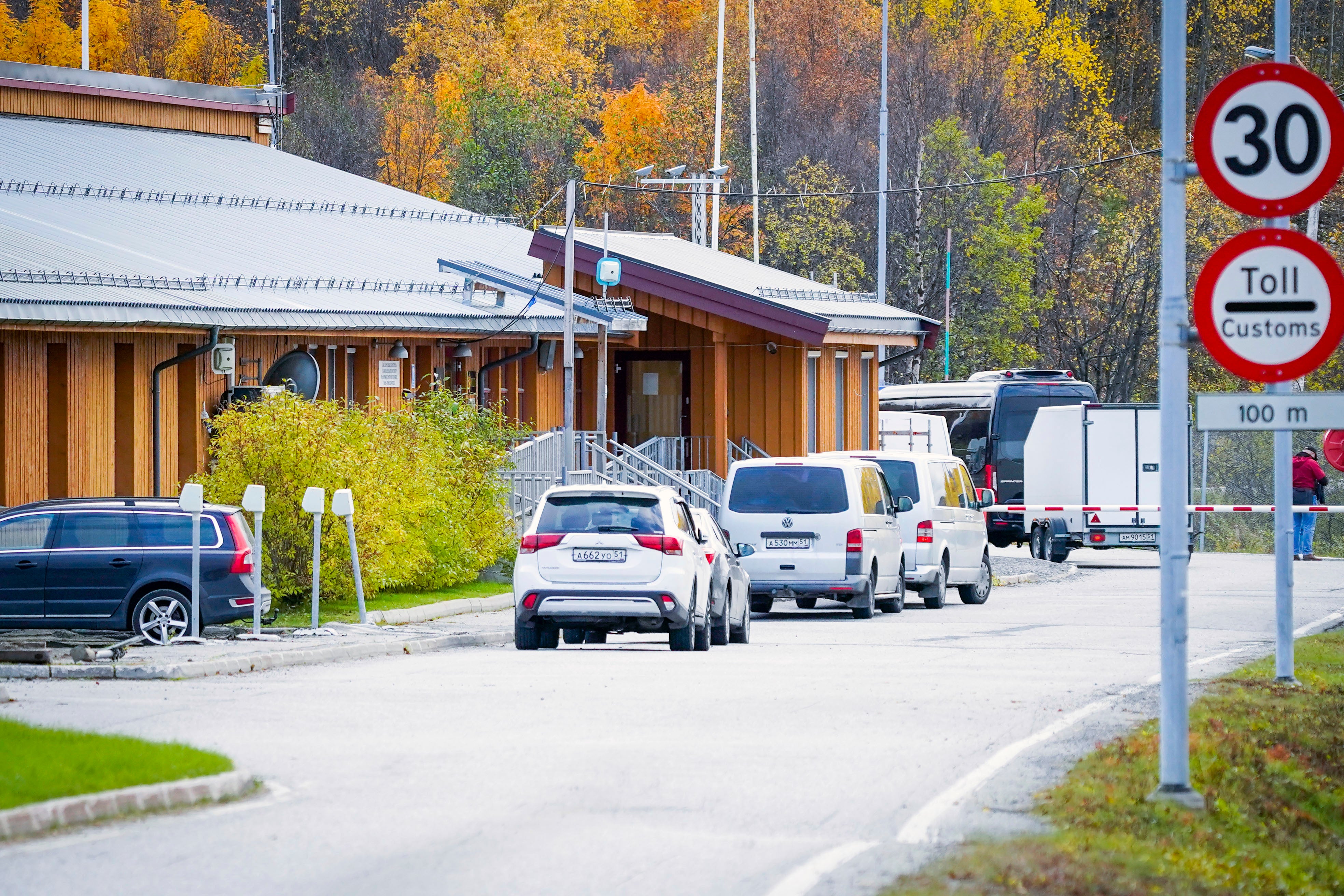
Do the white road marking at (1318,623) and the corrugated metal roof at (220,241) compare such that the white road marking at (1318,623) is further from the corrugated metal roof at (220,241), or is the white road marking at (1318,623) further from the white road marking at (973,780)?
the corrugated metal roof at (220,241)

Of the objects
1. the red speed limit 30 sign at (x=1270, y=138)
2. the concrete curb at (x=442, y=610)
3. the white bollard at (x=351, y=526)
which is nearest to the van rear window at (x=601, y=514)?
the white bollard at (x=351, y=526)

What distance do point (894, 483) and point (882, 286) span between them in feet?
78.5

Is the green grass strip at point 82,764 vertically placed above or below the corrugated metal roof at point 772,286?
below

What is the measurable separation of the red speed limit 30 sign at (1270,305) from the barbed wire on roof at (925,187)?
3150cm

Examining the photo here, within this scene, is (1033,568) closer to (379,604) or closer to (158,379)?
(379,604)

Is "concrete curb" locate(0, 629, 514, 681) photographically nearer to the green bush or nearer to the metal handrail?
the green bush

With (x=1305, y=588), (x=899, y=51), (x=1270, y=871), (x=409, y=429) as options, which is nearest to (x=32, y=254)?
(x=409, y=429)

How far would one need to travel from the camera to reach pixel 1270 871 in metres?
8.23

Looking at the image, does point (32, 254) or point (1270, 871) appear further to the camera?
point (32, 254)

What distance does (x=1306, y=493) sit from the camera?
1425 inches

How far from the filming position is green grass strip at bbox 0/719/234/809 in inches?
373

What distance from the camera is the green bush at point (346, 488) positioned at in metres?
22.4

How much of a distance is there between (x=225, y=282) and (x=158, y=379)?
257 centimetres

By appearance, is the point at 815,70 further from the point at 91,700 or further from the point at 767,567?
the point at 91,700
